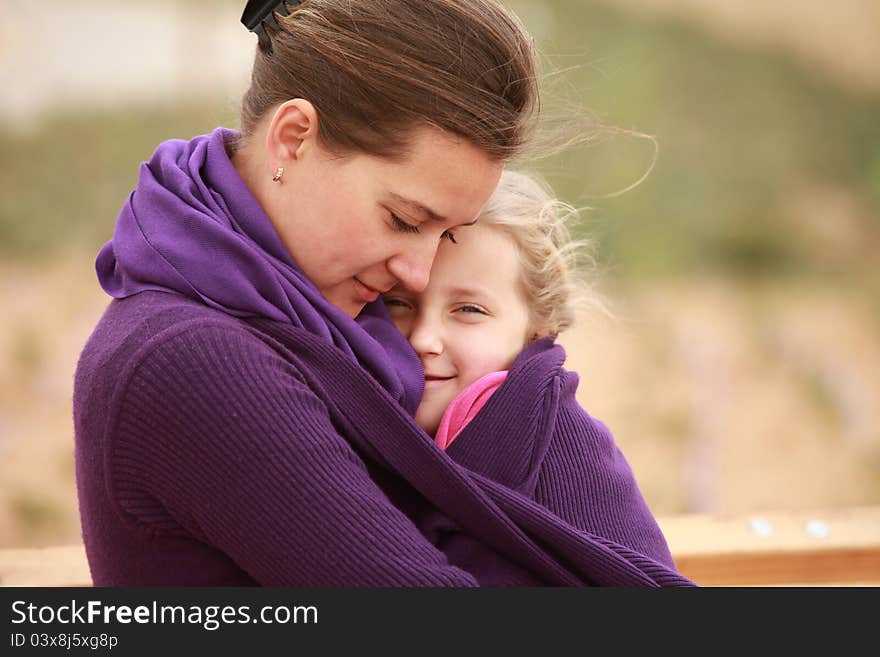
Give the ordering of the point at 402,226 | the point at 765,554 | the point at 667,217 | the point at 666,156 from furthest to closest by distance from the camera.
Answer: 1. the point at 666,156
2. the point at 667,217
3. the point at 765,554
4. the point at 402,226

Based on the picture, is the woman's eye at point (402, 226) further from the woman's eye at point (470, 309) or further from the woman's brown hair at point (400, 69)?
the woman's eye at point (470, 309)

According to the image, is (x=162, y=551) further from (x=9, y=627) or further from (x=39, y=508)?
(x=39, y=508)

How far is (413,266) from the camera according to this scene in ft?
6.45

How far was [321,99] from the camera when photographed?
186 cm

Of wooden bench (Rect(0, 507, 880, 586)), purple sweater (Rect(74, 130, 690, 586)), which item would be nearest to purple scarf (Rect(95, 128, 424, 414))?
purple sweater (Rect(74, 130, 690, 586))

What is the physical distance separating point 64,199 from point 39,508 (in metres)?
2.67

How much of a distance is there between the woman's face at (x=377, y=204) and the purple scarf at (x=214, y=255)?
0.17 feet

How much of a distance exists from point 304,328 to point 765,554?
4.49ft

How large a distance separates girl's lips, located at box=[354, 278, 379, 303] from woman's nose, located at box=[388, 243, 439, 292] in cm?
7

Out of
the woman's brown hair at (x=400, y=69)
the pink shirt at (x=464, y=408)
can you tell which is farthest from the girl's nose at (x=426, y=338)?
the woman's brown hair at (x=400, y=69)

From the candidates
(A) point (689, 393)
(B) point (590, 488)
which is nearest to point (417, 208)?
(B) point (590, 488)

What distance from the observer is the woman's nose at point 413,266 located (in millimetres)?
1952

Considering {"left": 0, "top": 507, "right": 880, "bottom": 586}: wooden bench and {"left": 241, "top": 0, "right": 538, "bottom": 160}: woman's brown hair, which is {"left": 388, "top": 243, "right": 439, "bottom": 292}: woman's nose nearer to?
{"left": 241, "top": 0, "right": 538, "bottom": 160}: woman's brown hair

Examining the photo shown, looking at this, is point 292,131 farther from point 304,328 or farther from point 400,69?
point 304,328
